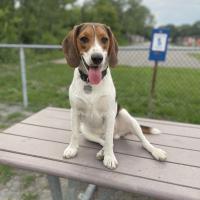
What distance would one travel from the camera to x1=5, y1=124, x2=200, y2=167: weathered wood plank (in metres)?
2.03

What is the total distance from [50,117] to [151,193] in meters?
1.56

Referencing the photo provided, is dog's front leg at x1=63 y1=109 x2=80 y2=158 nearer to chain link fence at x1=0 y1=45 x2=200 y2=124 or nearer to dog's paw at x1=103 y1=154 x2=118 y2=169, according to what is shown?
dog's paw at x1=103 y1=154 x2=118 y2=169

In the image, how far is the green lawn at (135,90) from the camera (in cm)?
457

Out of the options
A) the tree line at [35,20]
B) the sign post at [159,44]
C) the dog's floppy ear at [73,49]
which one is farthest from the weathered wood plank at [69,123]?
the tree line at [35,20]

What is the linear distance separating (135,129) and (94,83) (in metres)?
0.60

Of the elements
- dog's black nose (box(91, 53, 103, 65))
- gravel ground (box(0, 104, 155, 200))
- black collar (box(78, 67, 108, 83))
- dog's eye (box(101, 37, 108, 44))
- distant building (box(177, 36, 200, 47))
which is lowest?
distant building (box(177, 36, 200, 47))

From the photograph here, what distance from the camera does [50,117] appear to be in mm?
2881

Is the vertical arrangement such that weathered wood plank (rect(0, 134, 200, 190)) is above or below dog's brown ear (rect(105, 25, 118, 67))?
below

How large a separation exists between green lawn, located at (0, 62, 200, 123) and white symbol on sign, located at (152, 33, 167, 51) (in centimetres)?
121

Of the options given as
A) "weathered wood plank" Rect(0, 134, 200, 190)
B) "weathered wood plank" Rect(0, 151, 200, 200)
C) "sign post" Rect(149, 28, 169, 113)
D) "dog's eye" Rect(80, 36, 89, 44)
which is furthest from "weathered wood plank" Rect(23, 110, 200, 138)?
"sign post" Rect(149, 28, 169, 113)

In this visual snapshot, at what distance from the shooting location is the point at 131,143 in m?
2.29

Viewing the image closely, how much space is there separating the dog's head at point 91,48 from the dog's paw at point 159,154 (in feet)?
2.34

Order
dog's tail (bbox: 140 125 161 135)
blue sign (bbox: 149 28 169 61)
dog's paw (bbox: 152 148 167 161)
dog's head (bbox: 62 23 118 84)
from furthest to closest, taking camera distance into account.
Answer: blue sign (bbox: 149 28 169 61)
dog's tail (bbox: 140 125 161 135)
dog's paw (bbox: 152 148 167 161)
dog's head (bbox: 62 23 118 84)

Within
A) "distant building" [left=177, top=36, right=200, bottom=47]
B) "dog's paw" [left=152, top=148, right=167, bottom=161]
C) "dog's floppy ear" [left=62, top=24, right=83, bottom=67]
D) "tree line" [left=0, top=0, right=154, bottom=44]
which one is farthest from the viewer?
"distant building" [left=177, top=36, right=200, bottom=47]
